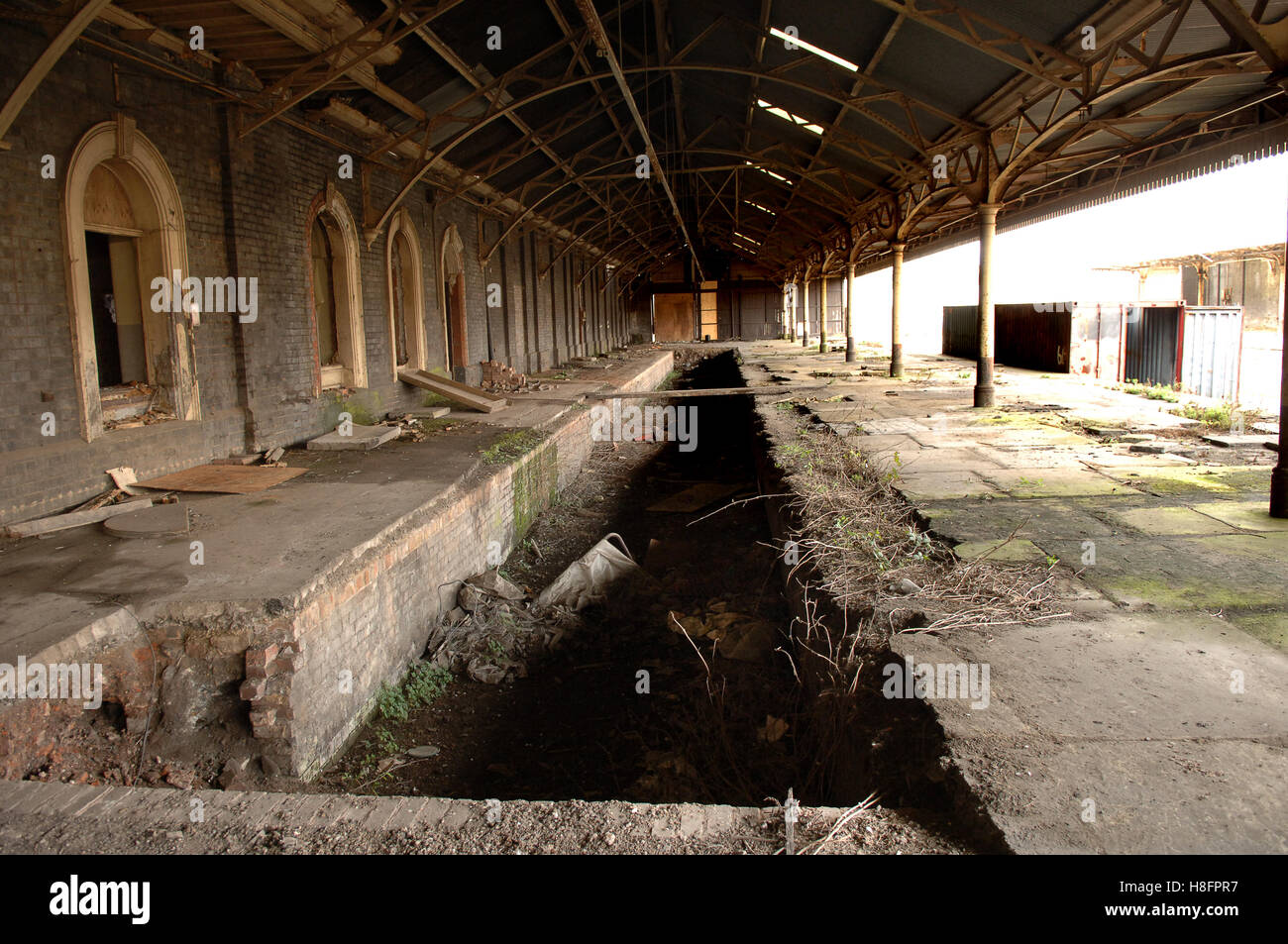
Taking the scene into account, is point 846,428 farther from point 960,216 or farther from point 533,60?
point 960,216

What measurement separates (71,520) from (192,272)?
114 inches

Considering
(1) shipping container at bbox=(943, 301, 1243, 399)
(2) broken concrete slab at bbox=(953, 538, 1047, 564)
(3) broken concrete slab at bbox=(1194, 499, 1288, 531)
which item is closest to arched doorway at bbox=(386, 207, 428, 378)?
(1) shipping container at bbox=(943, 301, 1243, 399)

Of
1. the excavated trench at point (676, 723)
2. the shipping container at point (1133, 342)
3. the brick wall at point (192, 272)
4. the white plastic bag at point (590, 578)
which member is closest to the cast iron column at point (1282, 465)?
Answer: the excavated trench at point (676, 723)

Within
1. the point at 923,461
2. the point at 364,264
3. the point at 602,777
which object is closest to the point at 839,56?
the point at 923,461

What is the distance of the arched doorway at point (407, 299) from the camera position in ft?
42.2

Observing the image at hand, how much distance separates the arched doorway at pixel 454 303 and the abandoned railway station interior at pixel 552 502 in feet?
0.32

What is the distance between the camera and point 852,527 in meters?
6.09

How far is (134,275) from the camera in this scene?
7551 mm

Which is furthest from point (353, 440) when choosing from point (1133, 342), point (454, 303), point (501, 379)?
point (1133, 342)

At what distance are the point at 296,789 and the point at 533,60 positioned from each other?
882cm

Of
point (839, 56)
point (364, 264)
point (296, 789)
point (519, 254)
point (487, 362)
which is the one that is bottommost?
point (296, 789)

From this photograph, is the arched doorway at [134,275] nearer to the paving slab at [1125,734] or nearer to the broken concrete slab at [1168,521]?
the paving slab at [1125,734]

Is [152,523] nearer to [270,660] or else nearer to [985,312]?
[270,660]

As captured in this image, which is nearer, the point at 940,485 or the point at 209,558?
the point at 209,558
